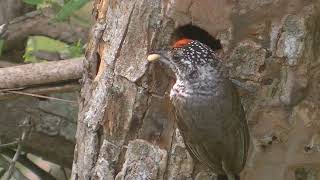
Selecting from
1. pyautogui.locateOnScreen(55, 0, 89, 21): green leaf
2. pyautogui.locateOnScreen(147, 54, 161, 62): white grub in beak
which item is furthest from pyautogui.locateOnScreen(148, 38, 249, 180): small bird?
pyautogui.locateOnScreen(55, 0, 89, 21): green leaf

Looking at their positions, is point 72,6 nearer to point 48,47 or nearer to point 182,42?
point 182,42

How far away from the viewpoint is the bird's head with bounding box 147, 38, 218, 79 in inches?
112

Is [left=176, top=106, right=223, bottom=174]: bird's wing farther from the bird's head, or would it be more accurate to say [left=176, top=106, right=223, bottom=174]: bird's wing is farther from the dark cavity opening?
the dark cavity opening

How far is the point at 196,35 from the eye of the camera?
9.93 ft

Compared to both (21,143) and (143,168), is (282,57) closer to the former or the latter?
(143,168)

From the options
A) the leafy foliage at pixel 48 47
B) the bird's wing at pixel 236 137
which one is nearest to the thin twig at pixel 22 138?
the leafy foliage at pixel 48 47

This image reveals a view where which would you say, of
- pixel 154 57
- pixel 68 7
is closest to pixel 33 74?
pixel 68 7

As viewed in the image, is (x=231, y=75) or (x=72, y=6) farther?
(x=72, y=6)

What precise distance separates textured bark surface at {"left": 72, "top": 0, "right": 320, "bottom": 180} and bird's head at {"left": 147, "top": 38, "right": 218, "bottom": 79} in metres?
0.08

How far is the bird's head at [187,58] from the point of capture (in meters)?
2.84

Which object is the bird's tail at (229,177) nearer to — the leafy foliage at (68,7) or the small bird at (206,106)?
the small bird at (206,106)

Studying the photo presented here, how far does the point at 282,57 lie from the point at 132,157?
631 mm

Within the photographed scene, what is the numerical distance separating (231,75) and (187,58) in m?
0.17

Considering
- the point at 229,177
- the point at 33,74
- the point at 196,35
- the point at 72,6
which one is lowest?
the point at 229,177
